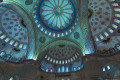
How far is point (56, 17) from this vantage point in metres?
21.7

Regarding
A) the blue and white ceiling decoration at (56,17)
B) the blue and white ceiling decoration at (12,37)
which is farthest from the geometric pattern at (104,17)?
the blue and white ceiling decoration at (12,37)

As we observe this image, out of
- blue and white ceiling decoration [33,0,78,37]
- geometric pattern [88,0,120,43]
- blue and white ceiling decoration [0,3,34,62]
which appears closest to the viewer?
geometric pattern [88,0,120,43]

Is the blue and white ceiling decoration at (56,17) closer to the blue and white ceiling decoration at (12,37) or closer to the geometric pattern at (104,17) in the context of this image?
the blue and white ceiling decoration at (12,37)

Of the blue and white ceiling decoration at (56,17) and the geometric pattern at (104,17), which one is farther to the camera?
the blue and white ceiling decoration at (56,17)

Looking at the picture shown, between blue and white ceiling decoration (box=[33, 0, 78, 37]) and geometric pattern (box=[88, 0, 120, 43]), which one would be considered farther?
blue and white ceiling decoration (box=[33, 0, 78, 37])

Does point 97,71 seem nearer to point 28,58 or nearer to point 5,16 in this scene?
point 28,58

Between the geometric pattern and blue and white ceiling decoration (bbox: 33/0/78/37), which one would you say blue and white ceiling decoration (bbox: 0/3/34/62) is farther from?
the geometric pattern

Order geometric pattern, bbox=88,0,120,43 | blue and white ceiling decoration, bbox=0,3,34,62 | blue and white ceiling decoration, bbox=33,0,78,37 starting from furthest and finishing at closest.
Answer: blue and white ceiling decoration, bbox=33,0,78,37 → blue and white ceiling decoration, bbox=0,3,34,62 → geometric pattern, bbox=88,0,120,43

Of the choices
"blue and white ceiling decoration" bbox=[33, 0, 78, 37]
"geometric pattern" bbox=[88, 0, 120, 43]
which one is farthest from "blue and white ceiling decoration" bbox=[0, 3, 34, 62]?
"geometric pattern" bbox=[88, 0, 120, 43]

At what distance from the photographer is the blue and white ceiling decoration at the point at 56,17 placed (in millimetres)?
19438

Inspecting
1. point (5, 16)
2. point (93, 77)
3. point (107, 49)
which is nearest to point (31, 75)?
point (93, 77)

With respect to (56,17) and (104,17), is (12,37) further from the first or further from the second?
(104,17)

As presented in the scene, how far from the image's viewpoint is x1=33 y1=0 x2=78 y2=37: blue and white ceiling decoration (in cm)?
1944

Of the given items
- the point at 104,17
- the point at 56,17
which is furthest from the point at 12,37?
the point at 104,17
